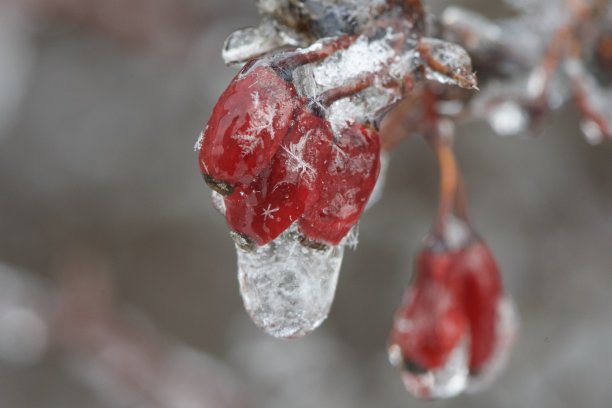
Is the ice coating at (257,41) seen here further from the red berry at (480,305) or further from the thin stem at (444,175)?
the red berry at (480,305)

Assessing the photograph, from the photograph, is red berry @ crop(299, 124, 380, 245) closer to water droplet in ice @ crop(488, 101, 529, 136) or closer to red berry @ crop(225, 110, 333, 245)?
red berry @ crop(225, 110, 333, 245)

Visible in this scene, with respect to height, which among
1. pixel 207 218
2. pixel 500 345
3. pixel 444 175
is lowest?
pixel 207 218

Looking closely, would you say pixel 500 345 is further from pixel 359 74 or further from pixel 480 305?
pixel 359 74

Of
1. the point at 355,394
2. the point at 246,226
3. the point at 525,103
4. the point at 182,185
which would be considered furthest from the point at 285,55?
the point at 182,185

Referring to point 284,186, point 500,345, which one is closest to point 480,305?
point 500,345

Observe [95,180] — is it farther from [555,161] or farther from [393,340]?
[393,340]

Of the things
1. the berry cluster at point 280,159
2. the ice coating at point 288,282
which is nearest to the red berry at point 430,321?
the ice coating at point 288,282
